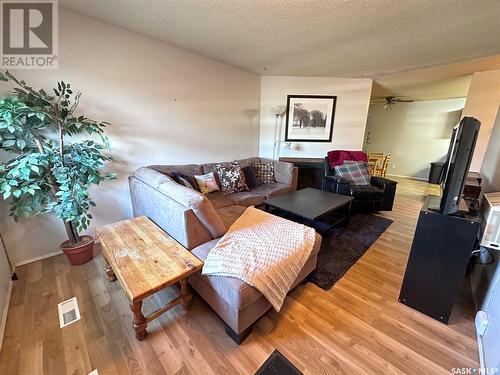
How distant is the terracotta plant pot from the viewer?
76.1 inches

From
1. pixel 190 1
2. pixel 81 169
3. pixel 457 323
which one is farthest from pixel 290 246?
pixel 190 1

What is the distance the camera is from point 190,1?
5.54ft

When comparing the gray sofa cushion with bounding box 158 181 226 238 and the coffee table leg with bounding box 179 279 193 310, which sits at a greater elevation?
the gray sofa cushion with bounding box 158 181 226 238

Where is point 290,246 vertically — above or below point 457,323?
above

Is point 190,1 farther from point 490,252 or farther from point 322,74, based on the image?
point 490,252

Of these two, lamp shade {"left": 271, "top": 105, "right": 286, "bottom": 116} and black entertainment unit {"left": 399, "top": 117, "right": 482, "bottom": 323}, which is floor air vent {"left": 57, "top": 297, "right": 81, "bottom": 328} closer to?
black entertainment unit {"left": 399, "top": 117, "right": 482, "bottom": 323}

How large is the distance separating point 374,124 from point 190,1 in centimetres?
683

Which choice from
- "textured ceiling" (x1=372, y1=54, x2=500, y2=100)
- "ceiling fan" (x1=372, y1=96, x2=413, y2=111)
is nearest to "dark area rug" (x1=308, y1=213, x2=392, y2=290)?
"textured ceiling" (x1=372, y1=54, x2=500, y2=100)

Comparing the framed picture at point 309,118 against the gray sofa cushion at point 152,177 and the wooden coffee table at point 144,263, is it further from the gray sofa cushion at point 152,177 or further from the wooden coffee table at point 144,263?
the wooden coffee table at point 144,263

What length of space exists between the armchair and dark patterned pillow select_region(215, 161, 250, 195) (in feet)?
4.72

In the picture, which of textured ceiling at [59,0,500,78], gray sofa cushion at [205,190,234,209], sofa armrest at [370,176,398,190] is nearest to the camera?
textured ceiling at [59,0,500,78]

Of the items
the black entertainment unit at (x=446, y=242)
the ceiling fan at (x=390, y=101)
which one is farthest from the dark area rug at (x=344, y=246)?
the ceiling fan at (x=390, y=101)

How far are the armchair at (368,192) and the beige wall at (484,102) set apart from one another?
1443 millimetres

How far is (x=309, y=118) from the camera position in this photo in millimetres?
3936
